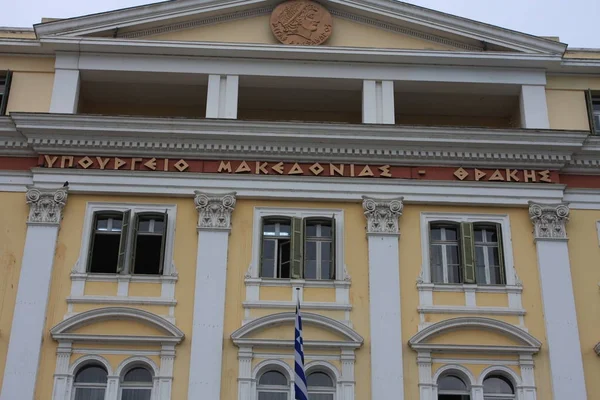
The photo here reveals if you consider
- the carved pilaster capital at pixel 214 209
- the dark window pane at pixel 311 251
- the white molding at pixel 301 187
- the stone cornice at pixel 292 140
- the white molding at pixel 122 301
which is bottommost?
the white molding at pixel 122 301

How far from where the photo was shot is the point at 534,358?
23016 mm

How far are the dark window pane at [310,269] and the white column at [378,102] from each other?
14.1 feet

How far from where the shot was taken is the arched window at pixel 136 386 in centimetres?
2259

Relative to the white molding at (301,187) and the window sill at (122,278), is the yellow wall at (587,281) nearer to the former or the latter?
the white molding at (301,187)

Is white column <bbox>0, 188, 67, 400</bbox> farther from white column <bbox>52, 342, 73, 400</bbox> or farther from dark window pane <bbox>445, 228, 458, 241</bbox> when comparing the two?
dark window pane <bbox>445, 228, 458, 241</bbox>

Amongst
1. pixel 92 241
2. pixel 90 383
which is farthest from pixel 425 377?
pixel 92 241

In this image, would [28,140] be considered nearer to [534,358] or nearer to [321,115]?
[321,115]

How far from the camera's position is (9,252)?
24.0 metres

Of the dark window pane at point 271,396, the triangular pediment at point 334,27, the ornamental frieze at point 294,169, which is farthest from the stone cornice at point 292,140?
the dark window pane at point 271,396

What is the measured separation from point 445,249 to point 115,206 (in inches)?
356

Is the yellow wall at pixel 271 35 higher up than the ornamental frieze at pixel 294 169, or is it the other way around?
the yellow wall at pixel 271 35

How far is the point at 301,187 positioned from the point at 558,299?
24.3 ft

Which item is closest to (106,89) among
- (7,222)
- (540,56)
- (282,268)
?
(7,222)

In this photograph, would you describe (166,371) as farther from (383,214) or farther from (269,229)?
(383,214)
